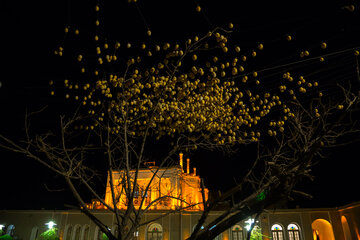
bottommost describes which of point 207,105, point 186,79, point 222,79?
point 207,105

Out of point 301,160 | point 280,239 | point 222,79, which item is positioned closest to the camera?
point 301,160

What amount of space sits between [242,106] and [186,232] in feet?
65.5

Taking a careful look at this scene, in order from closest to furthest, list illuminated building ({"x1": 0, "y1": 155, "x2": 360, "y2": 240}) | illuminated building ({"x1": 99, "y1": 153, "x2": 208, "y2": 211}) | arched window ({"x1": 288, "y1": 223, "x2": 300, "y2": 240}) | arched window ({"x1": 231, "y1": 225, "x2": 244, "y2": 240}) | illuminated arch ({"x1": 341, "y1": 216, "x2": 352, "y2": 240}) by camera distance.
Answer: illuminated building ({"x1": 99, "y1": 153, "x2": 208, "y2": 211}) < illuminated arch ({"x1": 341, "y1": 216, "x2": 352, "y2": 240}) < illuminated building ({"x1": 0, "y1": 155, "x2": 360, "y2": 240}) < arched window ({"x1": 288, "y1": 223, "x2": 300, "y2": 240}) < arched window ({"x1": 231, "y1": 225, "x2": 244, "y2": 240})

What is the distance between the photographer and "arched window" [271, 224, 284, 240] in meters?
22.3

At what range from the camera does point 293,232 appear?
22.3m

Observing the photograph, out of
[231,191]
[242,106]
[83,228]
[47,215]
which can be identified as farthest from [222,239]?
[231,191]

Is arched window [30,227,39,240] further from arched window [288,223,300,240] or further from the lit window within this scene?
arched window [288,223,300,240]

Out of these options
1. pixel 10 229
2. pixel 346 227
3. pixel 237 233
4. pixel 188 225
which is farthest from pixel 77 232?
pixel 346 227

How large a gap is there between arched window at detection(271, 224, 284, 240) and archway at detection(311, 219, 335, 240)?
12.0 feet

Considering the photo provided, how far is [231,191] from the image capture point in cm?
263

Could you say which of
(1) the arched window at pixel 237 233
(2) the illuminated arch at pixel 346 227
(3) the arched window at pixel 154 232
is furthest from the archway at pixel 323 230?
(3) the arched window at pixel 154 232

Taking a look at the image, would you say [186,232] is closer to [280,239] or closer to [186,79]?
[280,239]

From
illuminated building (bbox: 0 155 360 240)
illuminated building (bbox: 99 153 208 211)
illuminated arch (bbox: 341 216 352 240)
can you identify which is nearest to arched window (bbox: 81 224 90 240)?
illuminated building (bbox: 0 155 360 240)

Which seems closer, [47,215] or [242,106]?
[242,106]
